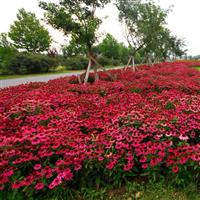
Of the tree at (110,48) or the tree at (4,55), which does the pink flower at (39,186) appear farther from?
the tree at (110,48)

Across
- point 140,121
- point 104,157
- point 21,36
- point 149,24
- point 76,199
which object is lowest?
point 76,199

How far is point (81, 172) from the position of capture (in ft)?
6.68

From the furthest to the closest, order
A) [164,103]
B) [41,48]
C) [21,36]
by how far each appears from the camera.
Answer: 1. [41,48]
2. [21,36]
3. [164,103]

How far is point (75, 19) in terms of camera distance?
689 cm

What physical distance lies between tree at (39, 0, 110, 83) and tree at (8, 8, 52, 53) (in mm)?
23538

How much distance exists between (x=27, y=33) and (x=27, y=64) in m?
7.94

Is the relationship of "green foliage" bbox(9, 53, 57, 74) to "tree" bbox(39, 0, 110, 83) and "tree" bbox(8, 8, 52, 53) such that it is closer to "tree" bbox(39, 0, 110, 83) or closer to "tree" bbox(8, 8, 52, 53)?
"tree" bbox(8, 8, 52, 53)

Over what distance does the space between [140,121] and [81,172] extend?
1.01 metres

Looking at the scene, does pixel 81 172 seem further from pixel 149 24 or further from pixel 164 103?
pixel 149 24

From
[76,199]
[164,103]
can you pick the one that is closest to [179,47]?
[164,103]

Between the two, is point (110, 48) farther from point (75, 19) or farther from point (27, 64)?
point (75, 19)

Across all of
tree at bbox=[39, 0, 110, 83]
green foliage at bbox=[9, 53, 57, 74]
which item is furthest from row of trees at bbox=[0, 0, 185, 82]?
green foliage at bbox=[9, 53, 57, 74]

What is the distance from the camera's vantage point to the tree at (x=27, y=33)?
2800cm

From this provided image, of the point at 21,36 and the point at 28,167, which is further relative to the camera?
the point at 21,36
